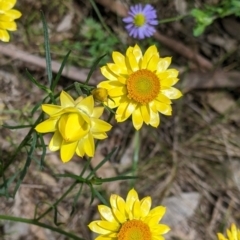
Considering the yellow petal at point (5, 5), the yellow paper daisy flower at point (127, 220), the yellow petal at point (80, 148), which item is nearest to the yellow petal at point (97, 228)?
the yellow paper daisy flower at point (127, 220)

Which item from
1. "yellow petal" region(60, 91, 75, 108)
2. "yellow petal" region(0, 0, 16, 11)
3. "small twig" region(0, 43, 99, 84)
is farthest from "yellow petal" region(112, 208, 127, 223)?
"small twig" region(0, 43, 99, 84)

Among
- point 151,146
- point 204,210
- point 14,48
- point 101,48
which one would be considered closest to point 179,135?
point 151,146

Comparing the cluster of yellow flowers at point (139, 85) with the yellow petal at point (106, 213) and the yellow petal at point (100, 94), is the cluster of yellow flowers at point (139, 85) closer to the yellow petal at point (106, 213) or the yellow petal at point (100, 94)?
the yellow petal at point (100, 94)

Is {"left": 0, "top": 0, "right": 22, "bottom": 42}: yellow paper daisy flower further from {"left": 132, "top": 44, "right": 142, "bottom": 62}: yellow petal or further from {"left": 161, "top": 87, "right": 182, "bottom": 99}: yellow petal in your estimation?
{"left": 161, "top": 87, "right": 182, "bottom": 99}: yellow petal


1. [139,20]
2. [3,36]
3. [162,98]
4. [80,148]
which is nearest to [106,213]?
[80,148]

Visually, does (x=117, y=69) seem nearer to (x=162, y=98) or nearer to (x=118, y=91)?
(x=118, y=91)

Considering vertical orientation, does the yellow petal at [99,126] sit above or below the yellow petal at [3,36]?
below
